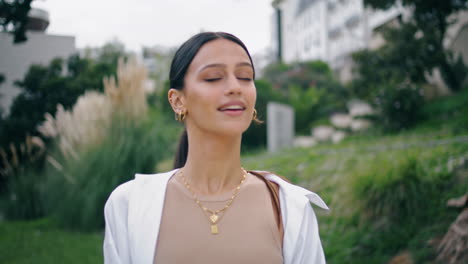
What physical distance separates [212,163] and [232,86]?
0.31m

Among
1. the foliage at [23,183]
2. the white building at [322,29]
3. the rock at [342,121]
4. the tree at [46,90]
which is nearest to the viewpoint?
the tree at [46,90]

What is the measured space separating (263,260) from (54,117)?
5.50m

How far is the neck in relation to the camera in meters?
1.62

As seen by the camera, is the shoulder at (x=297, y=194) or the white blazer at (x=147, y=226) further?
the shoulder at (x=297, y=194)

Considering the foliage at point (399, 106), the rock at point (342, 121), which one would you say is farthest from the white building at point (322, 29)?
the foliage at point (399, 106)

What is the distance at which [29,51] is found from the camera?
354 centimetres

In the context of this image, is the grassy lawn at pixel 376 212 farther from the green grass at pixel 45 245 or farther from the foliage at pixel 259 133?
the foliage at pixel 259 133

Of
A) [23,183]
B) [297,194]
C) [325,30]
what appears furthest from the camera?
[325,30]

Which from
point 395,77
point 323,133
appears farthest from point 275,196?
point 323,133

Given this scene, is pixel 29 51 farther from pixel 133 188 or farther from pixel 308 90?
pixel 308 90

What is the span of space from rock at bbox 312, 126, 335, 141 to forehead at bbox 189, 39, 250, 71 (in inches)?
406

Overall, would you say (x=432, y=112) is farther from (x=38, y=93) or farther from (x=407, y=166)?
(x=38, y=93)

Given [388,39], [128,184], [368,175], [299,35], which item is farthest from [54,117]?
[299,35]

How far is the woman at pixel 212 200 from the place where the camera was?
4.89 ft
